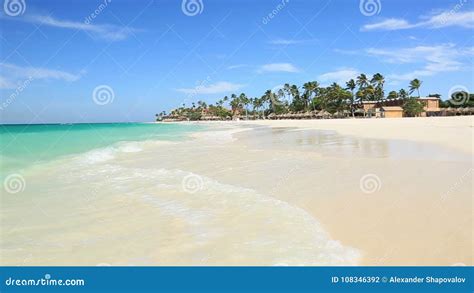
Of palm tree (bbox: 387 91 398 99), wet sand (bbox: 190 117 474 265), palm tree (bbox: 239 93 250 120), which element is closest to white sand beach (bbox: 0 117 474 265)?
wet sand (bbox: 190 117 474 265)

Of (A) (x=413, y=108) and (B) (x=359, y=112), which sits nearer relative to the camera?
(A) (x=413, y=108)

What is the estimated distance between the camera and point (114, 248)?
513 centimetres

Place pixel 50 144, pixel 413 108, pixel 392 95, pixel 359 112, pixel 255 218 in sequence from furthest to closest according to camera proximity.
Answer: pixel 392 95 → pixel 359 112 → pixel 413 108 → pixel 50 144 → pixel 255 218

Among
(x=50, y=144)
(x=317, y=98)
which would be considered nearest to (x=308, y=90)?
(x=317, y=98)

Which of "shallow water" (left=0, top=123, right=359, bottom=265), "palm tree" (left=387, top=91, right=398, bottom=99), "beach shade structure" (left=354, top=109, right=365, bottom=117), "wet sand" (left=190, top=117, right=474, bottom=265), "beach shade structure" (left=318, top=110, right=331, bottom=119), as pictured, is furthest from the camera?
"beach shade structure" (left=318, top=110, right=331, bottom=119)

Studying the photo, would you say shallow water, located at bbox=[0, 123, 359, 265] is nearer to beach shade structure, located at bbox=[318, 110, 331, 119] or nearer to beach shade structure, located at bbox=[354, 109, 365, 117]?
beach shade structure, located at bbox=[354, 109, 365, 117]

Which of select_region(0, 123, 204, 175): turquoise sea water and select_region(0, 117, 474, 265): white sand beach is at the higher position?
select_region(0, 123, 204, 175): turquoise sea water

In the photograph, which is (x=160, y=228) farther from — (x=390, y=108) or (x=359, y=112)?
(x=359, y=112)

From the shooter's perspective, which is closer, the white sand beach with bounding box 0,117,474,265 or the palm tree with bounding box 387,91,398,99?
the white sand beach with bounding box 0,117,474,265

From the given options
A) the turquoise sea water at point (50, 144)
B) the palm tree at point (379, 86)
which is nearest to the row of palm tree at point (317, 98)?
the palm tree at point (379, 86)

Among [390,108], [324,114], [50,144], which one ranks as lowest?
[50,144]

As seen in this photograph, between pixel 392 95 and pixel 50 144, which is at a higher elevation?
pixel 392 95

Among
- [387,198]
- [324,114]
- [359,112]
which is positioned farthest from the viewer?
[324,114]

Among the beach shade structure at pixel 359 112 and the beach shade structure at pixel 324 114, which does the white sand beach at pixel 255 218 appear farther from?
the beach shade structure at pixel 324 114
